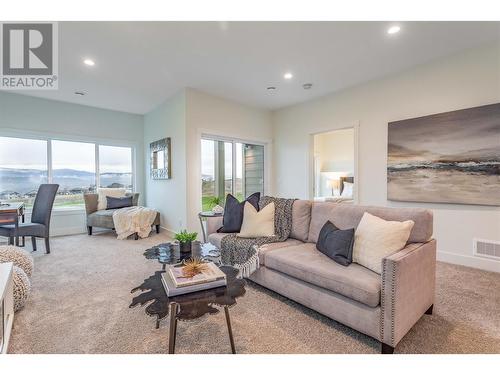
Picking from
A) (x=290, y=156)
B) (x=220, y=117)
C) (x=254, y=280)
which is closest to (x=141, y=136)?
(x=220, y=117)

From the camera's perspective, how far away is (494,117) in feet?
9.40

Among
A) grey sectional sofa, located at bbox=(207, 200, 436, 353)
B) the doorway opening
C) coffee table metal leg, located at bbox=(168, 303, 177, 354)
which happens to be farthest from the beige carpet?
the doorway opening

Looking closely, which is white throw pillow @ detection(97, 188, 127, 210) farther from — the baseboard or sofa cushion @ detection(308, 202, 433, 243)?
the baseboard

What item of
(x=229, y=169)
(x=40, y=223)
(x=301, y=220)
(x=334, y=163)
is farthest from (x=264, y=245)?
(x=334, y=163)

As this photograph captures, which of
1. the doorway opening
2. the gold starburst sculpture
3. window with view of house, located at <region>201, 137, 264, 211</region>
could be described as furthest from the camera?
the doorway opening

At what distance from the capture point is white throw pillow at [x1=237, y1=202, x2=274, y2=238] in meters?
2.66

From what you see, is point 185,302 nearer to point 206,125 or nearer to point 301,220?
point 301,220

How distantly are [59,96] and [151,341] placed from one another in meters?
5.02

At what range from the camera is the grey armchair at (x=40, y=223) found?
Result: 10.9 ft

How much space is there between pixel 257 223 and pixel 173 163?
8.72 feet

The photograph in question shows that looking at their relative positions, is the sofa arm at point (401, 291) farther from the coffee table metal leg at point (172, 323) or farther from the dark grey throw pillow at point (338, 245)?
the coffee table metal leg at point (172, 323)

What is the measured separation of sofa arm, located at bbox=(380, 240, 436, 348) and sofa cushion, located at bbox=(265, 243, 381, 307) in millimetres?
79

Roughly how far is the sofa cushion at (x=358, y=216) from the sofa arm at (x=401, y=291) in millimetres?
165
